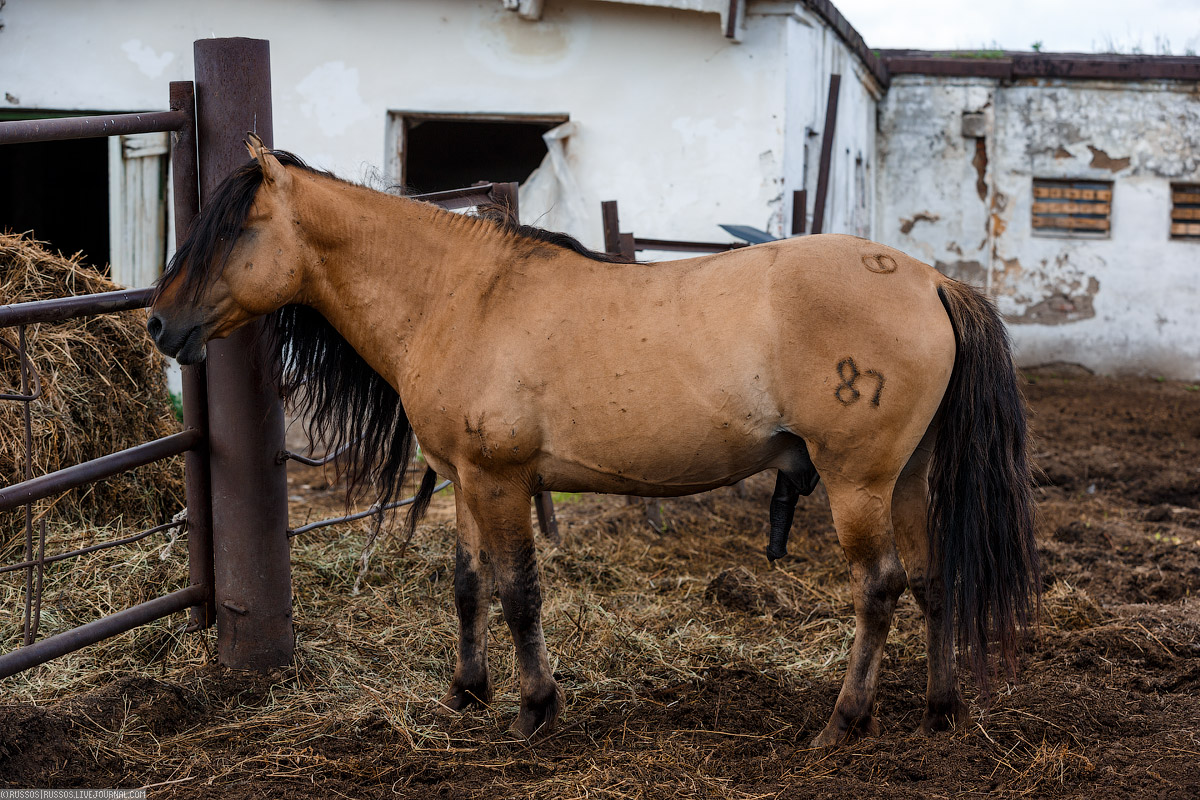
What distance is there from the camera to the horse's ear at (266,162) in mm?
2984

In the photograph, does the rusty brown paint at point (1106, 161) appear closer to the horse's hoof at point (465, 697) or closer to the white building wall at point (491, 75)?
the white building wall at point (491, 75)

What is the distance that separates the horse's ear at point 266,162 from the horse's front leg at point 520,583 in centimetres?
110

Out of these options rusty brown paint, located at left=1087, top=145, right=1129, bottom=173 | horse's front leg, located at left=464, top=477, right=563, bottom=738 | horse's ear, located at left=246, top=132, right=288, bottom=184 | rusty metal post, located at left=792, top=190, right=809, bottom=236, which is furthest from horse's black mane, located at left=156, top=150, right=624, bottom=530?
rusty brown paint, located at left=1087, top=145, right=1129, bottom=173

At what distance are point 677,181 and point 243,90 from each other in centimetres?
464

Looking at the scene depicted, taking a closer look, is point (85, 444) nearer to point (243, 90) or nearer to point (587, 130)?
point (243, 90)

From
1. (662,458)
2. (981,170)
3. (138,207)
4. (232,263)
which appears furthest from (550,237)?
(981,170)

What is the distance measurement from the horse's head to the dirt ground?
117 cm

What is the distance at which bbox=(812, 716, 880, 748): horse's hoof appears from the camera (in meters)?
3.09

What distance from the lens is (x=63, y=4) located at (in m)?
7.50

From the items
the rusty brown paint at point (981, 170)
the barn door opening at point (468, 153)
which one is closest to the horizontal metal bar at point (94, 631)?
the barn door opening at point (468, 153)

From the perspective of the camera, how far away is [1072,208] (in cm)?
1259

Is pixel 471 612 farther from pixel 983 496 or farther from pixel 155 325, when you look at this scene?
pixel 983 496

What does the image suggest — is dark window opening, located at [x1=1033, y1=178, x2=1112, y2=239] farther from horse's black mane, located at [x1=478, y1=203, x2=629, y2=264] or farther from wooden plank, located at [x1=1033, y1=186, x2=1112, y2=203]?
horse's black mane, located at [x1=478, y1=203, x2=629, y2=264]

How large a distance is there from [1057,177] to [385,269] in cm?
1151
